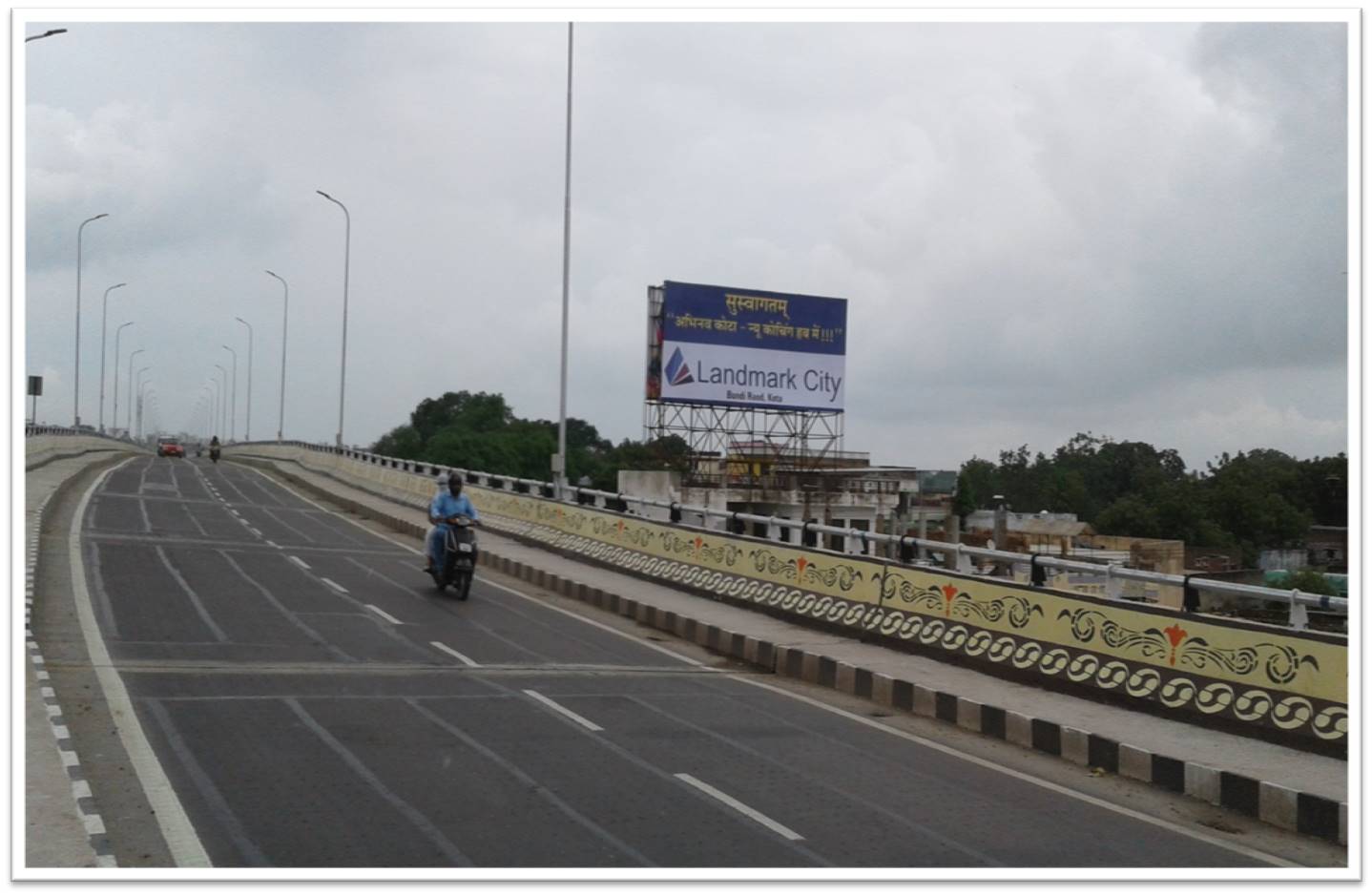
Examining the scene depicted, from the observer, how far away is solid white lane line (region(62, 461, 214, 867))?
22.2 feet

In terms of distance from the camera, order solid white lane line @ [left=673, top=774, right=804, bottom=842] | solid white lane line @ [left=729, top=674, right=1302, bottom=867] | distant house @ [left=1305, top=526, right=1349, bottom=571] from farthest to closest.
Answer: distant house @ [left=1305, top=526, right=1349, bottom=571], solid white lane line @ [left=729, top=674, right=1302, bottom=867], solid white lane line @ [left=673, top=774, right=804, bottom=842]

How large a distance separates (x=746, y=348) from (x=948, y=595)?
102 feet

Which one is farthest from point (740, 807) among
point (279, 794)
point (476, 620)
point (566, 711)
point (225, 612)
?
point (225, 612)

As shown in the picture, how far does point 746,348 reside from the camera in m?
45.0

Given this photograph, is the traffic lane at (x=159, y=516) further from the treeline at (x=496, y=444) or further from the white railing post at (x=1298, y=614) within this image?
the treeline at (x=496, y=444)

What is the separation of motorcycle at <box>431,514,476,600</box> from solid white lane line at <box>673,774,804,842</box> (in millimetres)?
10092

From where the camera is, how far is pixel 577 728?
10289 mm

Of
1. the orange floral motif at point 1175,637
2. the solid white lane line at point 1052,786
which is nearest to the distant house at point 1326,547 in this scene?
the orange floral motif at point 1175,637

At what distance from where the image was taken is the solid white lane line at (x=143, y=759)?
6766 millimetres

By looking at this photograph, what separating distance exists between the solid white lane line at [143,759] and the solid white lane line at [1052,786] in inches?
232

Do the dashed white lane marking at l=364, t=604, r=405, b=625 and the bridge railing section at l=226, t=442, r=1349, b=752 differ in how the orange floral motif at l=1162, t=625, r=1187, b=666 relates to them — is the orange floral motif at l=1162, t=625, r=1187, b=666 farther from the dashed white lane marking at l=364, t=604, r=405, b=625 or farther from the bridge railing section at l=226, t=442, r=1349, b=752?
the dashed white lane marking at l=364, t=604, r=405, b=625

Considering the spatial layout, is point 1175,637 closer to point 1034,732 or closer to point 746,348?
point 1034,732

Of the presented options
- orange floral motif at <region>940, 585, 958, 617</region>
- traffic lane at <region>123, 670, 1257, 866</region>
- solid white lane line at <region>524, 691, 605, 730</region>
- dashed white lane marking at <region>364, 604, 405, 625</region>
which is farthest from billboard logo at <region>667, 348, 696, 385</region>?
solid white lane line at <region>524, 691, 605, 730</region>
